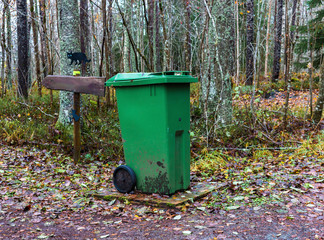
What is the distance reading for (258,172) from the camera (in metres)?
4.65

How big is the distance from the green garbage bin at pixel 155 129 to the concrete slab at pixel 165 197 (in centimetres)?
8

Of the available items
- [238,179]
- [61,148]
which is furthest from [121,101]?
[61,148]

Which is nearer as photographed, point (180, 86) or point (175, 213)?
point (175, 213)

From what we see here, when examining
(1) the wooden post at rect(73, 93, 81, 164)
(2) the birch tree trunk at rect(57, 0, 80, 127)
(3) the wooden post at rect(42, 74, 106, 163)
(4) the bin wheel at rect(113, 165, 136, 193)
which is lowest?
(4) the bin wheel at rect(113, 165, 136, 193)

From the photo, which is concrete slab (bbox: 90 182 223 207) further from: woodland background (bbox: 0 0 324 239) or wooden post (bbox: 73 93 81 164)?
wooden post (bbox: 73 93 81 164)

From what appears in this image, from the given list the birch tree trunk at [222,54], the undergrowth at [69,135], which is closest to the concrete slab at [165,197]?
the undergrowth at [69,135]

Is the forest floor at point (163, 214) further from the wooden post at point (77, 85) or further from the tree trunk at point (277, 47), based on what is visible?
the tree trunk at point (277, 47)

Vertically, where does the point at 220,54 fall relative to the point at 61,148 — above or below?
above

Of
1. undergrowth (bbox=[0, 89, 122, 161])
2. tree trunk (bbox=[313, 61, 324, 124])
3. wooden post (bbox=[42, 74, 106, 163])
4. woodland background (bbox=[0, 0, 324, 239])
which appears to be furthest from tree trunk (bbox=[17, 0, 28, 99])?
tree trunk (bbox=[313, 61, 324, 124])

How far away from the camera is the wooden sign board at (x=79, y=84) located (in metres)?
A: 4.60

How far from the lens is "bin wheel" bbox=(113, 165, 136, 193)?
394cm

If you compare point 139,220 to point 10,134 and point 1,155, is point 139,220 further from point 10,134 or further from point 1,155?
point 10,134

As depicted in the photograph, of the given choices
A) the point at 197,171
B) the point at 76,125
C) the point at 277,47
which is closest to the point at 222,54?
the point at 197,171

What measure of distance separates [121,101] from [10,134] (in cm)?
393
